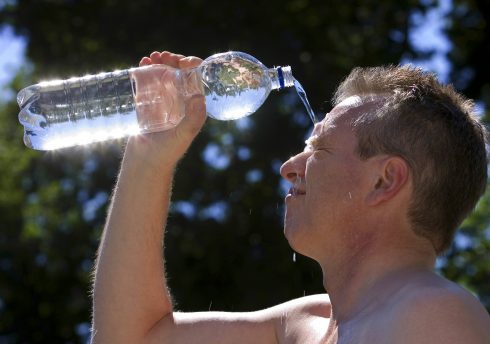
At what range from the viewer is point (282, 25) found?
1158 cm

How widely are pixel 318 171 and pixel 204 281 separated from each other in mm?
8968

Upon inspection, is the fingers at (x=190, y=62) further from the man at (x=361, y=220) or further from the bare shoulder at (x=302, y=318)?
the bare shoulder at (x=302, y=318)

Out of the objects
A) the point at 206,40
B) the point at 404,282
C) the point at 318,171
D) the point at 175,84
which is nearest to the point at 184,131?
the point at 175,84

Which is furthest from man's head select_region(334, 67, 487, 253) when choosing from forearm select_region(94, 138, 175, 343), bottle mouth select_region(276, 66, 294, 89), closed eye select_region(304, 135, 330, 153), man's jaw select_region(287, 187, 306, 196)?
forearm select_region(94, 138, 175, 343)

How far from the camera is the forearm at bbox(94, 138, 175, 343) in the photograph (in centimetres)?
313

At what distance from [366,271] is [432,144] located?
428 mm

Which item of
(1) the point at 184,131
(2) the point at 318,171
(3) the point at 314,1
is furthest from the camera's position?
(3) the point at 314,1

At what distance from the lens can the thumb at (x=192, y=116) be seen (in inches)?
127

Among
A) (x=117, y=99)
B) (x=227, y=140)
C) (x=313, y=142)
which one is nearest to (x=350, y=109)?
(x=313, y=142)

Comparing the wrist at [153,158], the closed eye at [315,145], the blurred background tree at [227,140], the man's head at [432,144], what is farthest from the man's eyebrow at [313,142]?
the blurred background tree at [227,140]

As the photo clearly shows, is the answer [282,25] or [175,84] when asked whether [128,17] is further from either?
[175,84]

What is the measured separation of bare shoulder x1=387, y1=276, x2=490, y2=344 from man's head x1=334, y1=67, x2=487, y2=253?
0.38 metres

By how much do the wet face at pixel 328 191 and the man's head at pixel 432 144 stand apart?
5 centimetres

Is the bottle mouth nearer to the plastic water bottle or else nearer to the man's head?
the plastic water bottle
